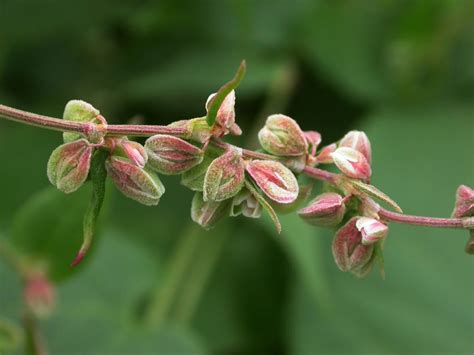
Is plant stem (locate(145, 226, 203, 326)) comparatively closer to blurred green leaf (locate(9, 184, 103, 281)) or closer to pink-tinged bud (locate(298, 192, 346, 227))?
blurred green leaf (locate(9, 184, 103, 281))

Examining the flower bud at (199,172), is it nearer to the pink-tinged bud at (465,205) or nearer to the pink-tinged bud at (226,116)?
the pink-tinged bud at (226,116)

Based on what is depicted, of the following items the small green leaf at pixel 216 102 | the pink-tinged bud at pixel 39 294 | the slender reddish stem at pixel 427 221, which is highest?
the small green leaf at pixel 216 102

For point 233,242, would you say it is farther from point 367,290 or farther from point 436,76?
point 436,76

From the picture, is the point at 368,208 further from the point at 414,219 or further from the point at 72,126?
the point at 72,126

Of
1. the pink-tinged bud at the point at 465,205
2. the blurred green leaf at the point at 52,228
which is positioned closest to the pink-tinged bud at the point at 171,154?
the pink-tinged bud at the point at 465,205

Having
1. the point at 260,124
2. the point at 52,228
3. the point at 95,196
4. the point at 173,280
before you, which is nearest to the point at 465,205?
the point at 95,196
